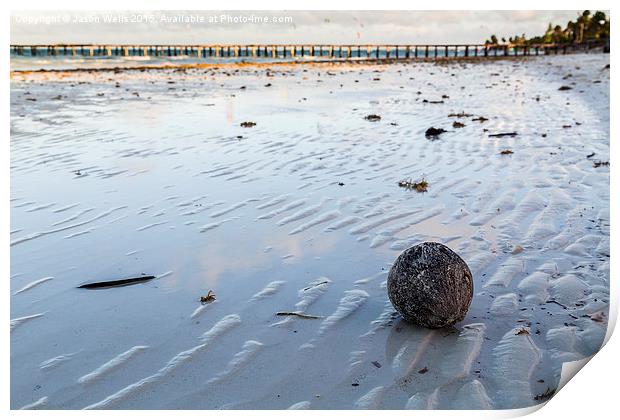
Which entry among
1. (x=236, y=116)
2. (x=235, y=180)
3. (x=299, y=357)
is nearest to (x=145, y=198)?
(x=235, y=180)

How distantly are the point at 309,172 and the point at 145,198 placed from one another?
302 cm

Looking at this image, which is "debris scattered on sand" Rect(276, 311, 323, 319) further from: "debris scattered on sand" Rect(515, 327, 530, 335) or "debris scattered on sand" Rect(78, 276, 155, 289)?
"debris scattered on sand" Rect(515, 327, 530, 335)

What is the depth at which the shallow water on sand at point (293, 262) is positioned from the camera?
4.18 m

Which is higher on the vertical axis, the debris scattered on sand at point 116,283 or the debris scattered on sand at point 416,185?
the debris scattered on sand at point 416,185

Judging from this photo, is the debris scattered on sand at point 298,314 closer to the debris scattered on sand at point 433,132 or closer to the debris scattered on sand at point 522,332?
the debris scattered on sand at point 522,332

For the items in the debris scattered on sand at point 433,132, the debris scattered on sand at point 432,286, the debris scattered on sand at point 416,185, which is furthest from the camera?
the debris scattered on sand at point 433,132

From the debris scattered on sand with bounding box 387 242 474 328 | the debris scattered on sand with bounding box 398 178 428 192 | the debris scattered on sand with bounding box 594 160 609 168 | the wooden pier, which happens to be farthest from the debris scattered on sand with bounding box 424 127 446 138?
the wooden pier

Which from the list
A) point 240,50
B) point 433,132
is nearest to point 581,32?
point 240,50

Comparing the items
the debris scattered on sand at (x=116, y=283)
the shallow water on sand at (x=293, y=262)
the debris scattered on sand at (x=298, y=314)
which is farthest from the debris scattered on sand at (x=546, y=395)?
the debris scattered on sand at (x=116, y=283)

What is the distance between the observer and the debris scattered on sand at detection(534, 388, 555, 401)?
3908mm

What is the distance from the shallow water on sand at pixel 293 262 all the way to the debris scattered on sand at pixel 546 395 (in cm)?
4

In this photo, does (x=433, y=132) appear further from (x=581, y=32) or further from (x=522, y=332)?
Result: (x=581, y=32)
